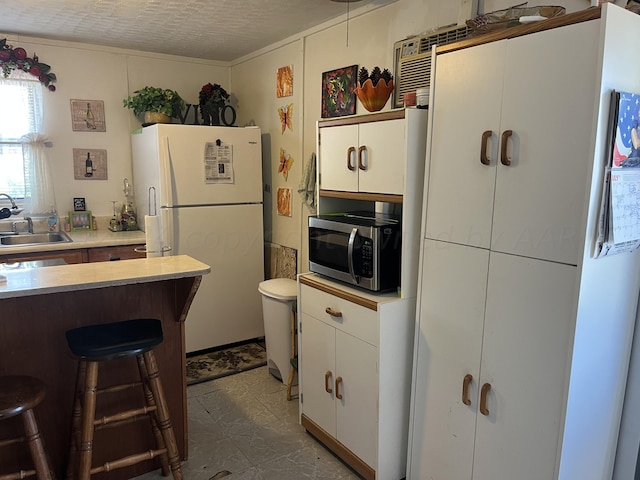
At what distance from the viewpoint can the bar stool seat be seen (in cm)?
158

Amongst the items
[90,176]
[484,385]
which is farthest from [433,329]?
[90,176]

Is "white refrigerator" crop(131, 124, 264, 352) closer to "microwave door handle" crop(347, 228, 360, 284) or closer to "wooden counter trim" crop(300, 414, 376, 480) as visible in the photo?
"wooden counter trim" crop(300, 414, 376, 480)

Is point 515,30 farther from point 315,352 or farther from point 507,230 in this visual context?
point 315,352

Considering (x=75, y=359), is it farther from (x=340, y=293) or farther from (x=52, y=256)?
(x=52, y=256)

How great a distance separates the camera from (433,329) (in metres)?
1.98

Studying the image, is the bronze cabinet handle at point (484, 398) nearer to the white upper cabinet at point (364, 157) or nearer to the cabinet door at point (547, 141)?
the cabinet door at point (547, 141)

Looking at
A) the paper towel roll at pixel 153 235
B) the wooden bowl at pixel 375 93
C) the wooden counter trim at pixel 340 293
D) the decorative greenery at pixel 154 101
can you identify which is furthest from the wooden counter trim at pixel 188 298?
the decorative greenery at pixel 154 101

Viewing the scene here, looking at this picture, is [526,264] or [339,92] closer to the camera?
[526,264]

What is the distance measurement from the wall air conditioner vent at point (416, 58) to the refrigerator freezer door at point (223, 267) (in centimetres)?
159

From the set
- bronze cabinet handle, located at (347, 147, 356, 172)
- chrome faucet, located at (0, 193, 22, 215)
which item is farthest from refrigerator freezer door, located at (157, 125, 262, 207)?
bronze cabinet handle, located at (347, 147, 356, 172)

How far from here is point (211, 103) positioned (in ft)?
12.1

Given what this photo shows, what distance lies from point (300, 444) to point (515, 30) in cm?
213

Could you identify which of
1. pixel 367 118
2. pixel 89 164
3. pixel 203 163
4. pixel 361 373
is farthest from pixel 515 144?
pixel 89 164

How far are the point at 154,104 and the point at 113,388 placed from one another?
2270mm
